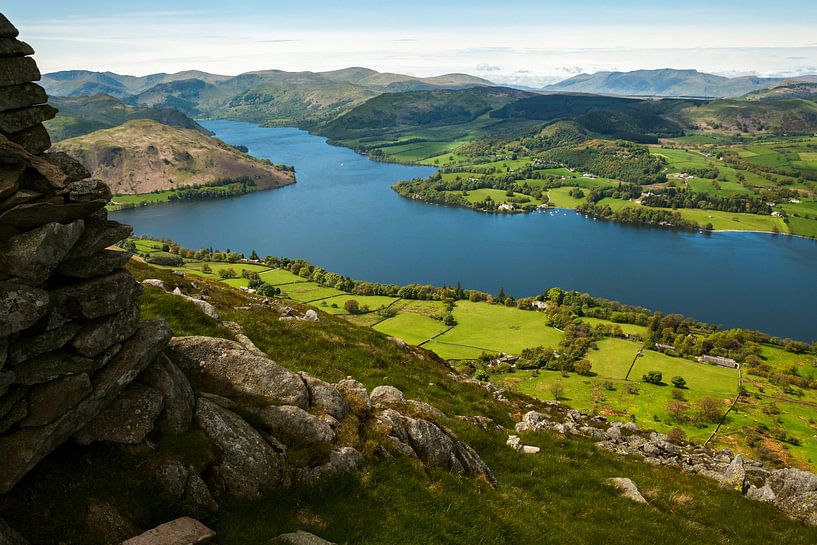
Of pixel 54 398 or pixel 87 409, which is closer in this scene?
pixel 54 398

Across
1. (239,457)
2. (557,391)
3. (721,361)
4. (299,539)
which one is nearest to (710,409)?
(557,391)

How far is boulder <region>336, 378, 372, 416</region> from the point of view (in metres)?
21.3

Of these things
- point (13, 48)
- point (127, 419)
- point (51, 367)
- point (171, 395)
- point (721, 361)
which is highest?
point (13, 48)

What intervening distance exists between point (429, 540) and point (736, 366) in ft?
496

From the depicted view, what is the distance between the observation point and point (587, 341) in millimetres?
141875

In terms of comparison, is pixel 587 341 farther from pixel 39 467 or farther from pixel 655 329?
pixel 39 467

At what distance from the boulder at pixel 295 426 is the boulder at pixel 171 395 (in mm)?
2856

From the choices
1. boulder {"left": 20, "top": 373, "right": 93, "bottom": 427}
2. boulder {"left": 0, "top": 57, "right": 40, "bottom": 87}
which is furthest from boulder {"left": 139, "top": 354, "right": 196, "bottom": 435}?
boulder {"left": 0, "top": 57, "right": 40, "bottom": 87}

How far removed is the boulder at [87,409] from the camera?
1196cm

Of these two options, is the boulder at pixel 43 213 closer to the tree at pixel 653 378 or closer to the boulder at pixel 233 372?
the boulder at pixel 233 372

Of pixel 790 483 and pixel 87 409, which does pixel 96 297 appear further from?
pixel 790 483

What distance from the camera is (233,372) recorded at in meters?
19.9

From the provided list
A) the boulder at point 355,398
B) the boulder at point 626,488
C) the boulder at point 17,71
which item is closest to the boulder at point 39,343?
the boulder at point 17,71

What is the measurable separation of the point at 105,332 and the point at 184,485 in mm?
5163
